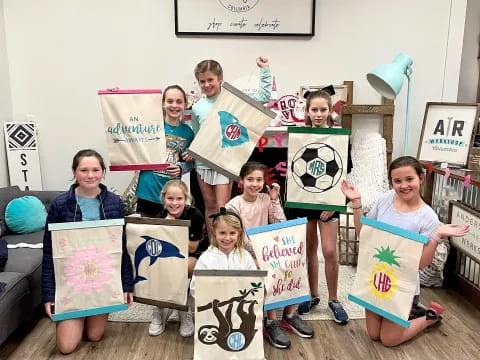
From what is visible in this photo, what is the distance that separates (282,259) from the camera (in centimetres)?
201

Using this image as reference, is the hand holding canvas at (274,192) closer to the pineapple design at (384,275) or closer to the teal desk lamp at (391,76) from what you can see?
the pineapple design at (384,275)

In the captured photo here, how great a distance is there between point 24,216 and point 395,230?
2.09 meters

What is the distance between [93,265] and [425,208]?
5.05 feet

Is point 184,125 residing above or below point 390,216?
above

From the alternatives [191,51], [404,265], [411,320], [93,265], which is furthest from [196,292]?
[191,51]

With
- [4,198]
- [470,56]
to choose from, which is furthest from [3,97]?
[470,56]

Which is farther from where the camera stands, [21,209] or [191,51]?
[191,51]

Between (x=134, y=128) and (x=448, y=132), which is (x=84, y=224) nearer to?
(x=134, y=128)

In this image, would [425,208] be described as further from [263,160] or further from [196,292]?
[263,160]

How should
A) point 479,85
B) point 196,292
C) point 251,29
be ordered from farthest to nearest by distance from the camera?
point 479,85
point 251,29
point 196,292

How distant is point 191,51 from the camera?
3303 millimetres

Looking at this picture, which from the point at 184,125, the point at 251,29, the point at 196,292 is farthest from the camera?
the point at 251,29

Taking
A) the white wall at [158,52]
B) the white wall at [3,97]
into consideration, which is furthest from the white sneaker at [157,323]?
the white wall at [3,97]

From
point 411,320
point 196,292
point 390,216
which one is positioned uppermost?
point 390,216
